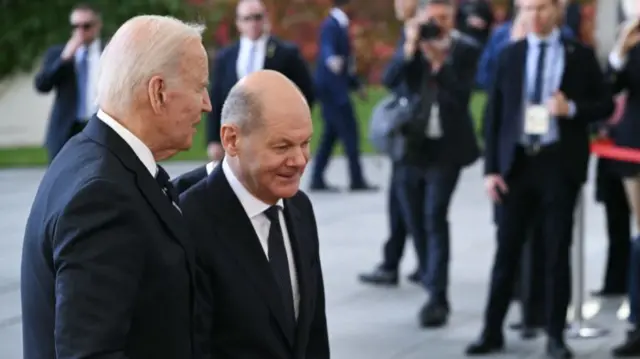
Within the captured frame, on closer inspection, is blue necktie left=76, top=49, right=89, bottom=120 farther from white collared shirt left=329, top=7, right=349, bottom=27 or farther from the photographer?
white collared shirt left=329, top=7, right=349, bottom=27

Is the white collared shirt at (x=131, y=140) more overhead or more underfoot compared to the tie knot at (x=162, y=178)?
more overhead

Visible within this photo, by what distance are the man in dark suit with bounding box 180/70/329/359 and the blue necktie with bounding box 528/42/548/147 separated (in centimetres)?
412

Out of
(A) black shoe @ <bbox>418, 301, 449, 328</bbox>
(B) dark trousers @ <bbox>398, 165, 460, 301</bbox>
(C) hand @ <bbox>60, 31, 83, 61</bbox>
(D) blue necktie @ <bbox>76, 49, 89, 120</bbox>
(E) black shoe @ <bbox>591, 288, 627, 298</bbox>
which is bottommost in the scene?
(E) black shoe @ <bbox>591, 288, 627, 298</bbox>

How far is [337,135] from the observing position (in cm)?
1481

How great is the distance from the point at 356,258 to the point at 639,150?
3016mm

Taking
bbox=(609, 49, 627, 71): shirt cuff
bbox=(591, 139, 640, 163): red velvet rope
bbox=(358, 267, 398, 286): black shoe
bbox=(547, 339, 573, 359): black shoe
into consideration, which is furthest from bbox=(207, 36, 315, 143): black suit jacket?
bbox=(547, 339, 573, 359): black shoe

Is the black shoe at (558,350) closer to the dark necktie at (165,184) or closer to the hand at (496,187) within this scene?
the hand at (496,187)

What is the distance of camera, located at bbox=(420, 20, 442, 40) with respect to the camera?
8305 mm

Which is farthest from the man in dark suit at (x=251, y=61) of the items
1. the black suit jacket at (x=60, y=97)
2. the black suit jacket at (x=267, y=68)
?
the black suit jacket at (x=60, y=97)

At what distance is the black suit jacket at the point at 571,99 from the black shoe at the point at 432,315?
1.35 m

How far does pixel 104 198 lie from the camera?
262cm

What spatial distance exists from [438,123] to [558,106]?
4.59 ft

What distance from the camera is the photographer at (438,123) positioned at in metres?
8.42

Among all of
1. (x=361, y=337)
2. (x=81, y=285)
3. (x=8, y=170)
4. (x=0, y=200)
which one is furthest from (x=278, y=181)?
(x=8, y=170)
